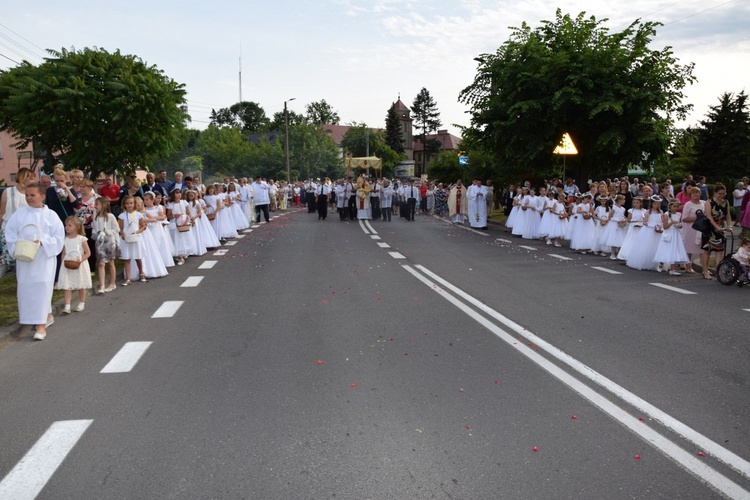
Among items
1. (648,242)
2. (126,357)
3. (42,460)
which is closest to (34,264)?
(126,357)

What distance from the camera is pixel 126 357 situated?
22.3ft

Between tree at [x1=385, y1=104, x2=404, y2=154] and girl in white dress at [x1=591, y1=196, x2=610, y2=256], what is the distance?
128 metres

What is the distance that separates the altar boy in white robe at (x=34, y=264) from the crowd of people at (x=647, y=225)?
10194 mm

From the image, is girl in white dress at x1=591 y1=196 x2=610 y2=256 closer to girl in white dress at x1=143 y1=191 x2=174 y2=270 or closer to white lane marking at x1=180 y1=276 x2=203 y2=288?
white lane marking at x1=180 y1=276 x2=203 y2=288

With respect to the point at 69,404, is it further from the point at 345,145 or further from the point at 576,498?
the point at 345,145

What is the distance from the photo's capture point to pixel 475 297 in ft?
34.3

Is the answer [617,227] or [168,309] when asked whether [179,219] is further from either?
[617,227]

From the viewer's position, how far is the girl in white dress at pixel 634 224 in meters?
14.9

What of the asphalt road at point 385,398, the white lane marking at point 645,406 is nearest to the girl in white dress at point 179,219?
the asphalt road at point 385,398

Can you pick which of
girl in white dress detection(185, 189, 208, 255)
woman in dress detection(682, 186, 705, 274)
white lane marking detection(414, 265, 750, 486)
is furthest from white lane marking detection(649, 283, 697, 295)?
girl in white dress detection(185, 189, 208, 255)

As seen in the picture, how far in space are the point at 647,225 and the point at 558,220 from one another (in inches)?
233

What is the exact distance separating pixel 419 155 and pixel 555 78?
5908 inches

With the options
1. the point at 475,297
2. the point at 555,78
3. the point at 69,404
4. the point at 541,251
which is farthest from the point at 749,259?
the point at 555,78

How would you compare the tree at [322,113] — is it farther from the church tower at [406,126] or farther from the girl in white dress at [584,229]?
the girl in white dress at [584,229]
